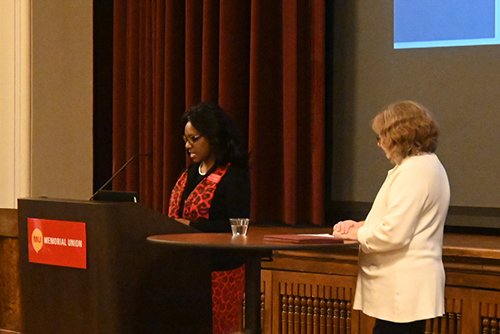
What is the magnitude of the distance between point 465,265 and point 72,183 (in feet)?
7.99

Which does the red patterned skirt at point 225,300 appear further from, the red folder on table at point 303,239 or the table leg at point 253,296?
the red folder on table at point 303,239

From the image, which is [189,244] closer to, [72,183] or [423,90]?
[423,90]

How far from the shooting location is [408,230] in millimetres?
2076

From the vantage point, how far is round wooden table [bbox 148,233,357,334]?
191 cm

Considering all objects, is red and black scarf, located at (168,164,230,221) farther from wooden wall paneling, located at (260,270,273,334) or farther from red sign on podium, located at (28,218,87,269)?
wooden wall paneling, located at (260,270,273,334)

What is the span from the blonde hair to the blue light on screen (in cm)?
134

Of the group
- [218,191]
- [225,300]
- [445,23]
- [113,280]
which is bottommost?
[225,300]

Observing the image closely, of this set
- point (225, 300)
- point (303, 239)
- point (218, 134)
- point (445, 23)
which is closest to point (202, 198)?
point (218, 134)

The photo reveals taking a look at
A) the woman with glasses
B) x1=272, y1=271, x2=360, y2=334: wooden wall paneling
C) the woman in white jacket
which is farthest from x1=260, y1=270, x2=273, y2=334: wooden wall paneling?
the woman in white jacket

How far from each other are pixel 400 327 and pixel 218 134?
1.04m

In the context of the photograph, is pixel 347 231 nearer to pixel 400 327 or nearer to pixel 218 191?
pixel 400 327

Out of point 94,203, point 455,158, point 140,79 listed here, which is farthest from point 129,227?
point 140,79

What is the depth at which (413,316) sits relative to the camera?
7.00ft

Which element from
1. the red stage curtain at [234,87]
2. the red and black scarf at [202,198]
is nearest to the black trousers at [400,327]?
the red and black scarf at [202,198]
